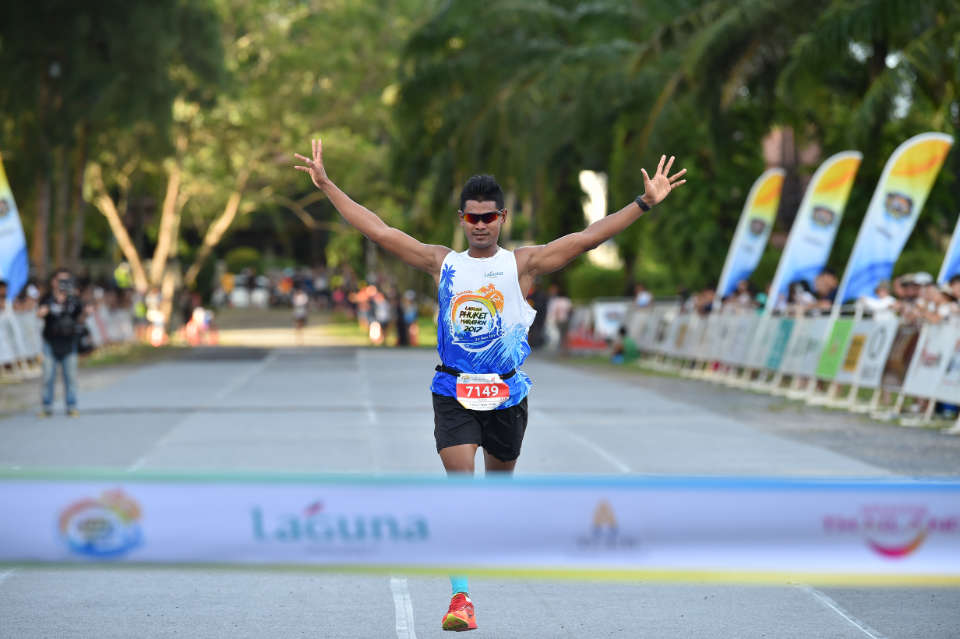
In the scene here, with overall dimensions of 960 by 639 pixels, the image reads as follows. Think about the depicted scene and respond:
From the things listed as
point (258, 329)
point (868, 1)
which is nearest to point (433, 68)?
point (868, 1)

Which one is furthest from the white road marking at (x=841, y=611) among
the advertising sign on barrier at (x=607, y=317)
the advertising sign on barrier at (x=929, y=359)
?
the advertising sign on barrier at (x=607, y=317)

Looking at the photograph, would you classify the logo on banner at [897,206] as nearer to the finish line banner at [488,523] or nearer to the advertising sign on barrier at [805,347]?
the advertising sign on barrier at [805,347]

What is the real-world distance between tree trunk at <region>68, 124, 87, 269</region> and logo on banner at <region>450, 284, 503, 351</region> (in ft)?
101

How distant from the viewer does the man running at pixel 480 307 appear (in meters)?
6.38

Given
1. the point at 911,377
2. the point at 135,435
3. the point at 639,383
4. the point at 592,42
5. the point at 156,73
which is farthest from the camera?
the point at 592,42

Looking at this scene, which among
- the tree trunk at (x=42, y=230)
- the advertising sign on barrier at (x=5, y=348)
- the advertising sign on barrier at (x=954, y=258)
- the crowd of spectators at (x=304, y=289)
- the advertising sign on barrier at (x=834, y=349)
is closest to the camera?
the advertising sign on barrier at (x=954, y=258)

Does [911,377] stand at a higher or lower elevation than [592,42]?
lower

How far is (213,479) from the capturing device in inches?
170

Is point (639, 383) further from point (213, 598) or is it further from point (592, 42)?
point (213, 598)

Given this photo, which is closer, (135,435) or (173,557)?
(173,557)

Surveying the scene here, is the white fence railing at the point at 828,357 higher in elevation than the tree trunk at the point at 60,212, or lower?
lower

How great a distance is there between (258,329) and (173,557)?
5692 cm

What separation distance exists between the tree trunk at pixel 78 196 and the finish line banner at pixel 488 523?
3252 centimetres

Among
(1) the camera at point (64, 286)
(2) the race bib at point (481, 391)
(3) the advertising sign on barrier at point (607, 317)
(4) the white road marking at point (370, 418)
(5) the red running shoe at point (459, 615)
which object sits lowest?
(4) the white road marking at point (370, 418)
